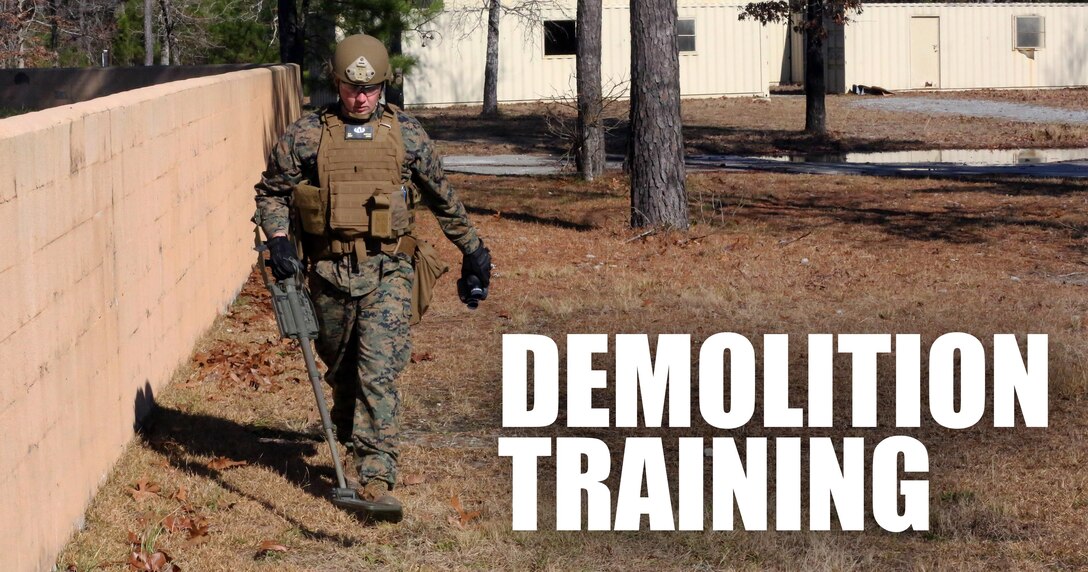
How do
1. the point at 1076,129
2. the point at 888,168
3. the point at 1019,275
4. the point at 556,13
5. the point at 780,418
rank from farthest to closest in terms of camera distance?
1. the point at 556,13
2. the point at 1076,129
3. the point at 888,168
4. the point at 1019,275
5. the point at 780,418

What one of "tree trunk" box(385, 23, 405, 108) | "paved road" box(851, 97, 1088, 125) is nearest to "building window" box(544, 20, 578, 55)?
"tree trunk" box(385, 23, 405, 108)

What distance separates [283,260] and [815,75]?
73.4 ft

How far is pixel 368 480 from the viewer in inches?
229

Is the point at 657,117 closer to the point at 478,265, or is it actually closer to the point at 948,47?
the point at 478,265

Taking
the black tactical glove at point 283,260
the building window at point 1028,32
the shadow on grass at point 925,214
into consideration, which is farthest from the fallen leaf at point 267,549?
the building window at point 1028,32

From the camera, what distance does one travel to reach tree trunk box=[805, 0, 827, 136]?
1029 inches

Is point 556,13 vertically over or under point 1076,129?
over

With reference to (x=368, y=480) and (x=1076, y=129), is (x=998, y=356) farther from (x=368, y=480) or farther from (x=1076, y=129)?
(x=1076, y=129)

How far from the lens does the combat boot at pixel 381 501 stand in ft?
18.2

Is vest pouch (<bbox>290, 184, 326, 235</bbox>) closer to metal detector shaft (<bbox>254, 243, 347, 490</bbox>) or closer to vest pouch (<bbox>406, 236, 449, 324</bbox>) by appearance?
metal detector shaft (<bbox>254, 243, 347, 490</bbox>)

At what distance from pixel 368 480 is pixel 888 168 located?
16050 millimetres

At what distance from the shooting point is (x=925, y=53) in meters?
41.1

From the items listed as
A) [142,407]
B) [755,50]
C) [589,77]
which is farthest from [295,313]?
[755,50]

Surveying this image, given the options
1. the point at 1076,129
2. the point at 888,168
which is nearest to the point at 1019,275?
the point at 888,168
